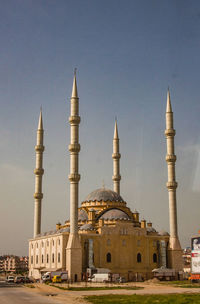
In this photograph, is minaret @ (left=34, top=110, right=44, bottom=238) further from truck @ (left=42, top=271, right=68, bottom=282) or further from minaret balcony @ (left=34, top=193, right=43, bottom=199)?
truck @ (left=42, top=271, right=68, bottom=282)

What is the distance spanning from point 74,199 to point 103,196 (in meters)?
13.9

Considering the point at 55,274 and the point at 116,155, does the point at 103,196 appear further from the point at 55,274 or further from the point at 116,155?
the point at 55,274

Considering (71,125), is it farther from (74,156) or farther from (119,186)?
(119,186)

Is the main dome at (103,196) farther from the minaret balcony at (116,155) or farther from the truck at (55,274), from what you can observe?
the truck at (55,274)

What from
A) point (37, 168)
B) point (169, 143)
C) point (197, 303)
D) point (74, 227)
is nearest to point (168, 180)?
point (169, 143)

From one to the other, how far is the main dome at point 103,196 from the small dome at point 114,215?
3.08 metres

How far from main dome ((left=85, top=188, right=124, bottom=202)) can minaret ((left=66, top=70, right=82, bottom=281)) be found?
507 inches

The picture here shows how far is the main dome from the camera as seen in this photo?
65.1m

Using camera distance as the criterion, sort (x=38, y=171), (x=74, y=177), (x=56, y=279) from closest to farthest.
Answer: (x=56, y=279) < (x=74, y=177) < (x=38, y=171)

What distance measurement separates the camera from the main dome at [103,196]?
2562 inches

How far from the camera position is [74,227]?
51.3 metres

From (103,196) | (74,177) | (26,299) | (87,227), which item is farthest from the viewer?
(103,196)

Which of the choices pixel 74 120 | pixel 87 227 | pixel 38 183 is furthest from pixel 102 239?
pixel 74 120

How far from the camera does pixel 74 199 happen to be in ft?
171
